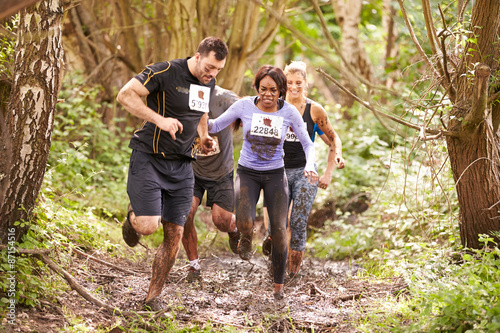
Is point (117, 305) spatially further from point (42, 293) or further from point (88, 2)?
point (88, 2)

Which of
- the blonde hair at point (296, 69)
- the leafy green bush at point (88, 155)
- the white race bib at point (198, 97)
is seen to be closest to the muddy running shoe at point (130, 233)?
the white race bib at point (198, 97)

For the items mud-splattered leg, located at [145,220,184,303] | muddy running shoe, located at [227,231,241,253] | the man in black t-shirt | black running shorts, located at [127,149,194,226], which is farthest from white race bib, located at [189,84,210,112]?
muddy running shoe, located at [227,231,241,253]

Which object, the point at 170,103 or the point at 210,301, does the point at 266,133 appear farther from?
the point at 210,301

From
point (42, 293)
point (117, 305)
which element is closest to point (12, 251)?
point (42, 293)

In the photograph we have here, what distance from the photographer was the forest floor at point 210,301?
3.69 m

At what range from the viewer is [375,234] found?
7.04m

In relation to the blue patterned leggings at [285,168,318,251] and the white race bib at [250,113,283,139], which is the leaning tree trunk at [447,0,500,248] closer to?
the blue patterned leggings at [285,168,318,251]

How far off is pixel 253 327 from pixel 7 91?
317 centimetres

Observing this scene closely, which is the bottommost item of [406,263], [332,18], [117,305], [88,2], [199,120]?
[117,305]

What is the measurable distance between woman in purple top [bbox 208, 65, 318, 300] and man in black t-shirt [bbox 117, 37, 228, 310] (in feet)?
1.83

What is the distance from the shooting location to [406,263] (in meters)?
5.00

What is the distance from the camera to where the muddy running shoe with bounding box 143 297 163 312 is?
3.95 meters

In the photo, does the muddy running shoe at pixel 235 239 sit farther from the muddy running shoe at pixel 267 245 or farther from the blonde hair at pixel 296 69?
the blonde hair at pixel 296 69

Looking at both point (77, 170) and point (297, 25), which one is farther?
point (297, 25)
